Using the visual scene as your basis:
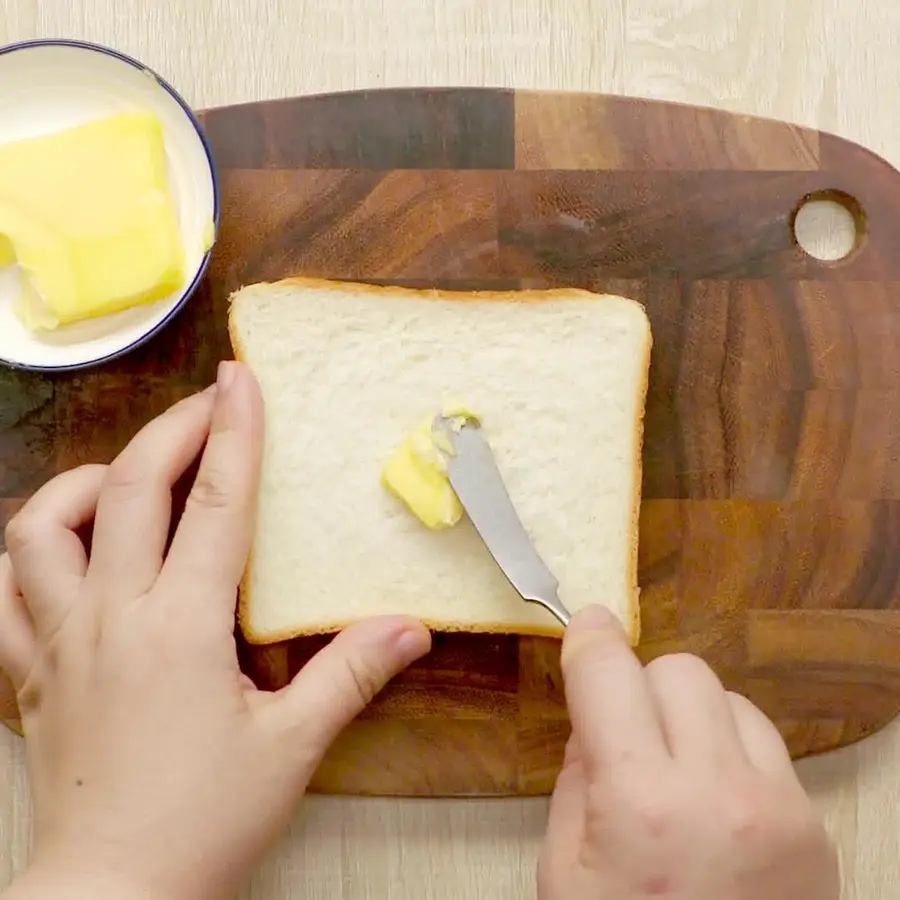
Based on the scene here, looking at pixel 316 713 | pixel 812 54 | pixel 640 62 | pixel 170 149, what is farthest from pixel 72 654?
pixel 812 54

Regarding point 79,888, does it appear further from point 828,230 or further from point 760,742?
point 828,230

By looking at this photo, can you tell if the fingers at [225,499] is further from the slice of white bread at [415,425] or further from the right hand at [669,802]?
the right hand at [669,802]

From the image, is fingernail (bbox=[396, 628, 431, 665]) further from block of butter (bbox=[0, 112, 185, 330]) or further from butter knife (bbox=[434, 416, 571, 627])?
block of butter (bbox=[0, 112, 185, 330])

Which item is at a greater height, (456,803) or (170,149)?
(170,149)

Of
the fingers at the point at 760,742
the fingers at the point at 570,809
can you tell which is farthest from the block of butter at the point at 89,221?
the fingers at the point at 760,742

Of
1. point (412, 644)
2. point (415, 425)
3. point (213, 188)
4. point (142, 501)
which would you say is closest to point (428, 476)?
point (415, 425)

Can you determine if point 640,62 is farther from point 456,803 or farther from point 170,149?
point 456,803

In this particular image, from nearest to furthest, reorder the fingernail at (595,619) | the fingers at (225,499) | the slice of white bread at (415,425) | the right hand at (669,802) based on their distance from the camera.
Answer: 1. the right hand at (669,802)
2. the fingernail at (595,619)
3. the fingers at (225,499)
4. the slice of white bread at (415,425)
